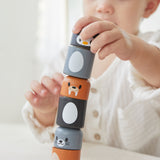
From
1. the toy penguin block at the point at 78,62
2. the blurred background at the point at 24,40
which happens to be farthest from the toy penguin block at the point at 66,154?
the blurred background at the point at 24,40

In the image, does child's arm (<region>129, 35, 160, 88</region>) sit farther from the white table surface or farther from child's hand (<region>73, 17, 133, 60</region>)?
the white table surface

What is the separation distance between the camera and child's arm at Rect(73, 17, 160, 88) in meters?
0.51

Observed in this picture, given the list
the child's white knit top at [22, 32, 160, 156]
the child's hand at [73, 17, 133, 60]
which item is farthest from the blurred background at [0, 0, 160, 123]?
the child's hand at [73, 17, 133, 60]

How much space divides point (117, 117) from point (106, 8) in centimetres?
31

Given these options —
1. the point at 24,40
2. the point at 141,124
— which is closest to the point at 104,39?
the point at 141,124

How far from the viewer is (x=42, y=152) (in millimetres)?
657

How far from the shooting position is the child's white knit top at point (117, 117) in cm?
84

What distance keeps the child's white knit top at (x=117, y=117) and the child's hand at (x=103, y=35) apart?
30 centimetres

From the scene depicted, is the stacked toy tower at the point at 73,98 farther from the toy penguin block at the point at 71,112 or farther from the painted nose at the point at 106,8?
the painted nose at the point at 106,8

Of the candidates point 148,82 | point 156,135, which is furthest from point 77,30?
point 156,135

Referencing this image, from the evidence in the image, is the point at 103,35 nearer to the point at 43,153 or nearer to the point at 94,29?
the point at 94,29

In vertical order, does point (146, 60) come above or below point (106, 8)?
below

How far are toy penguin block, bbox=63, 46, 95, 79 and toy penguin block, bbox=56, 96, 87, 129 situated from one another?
45 mm

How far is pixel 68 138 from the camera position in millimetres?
520
